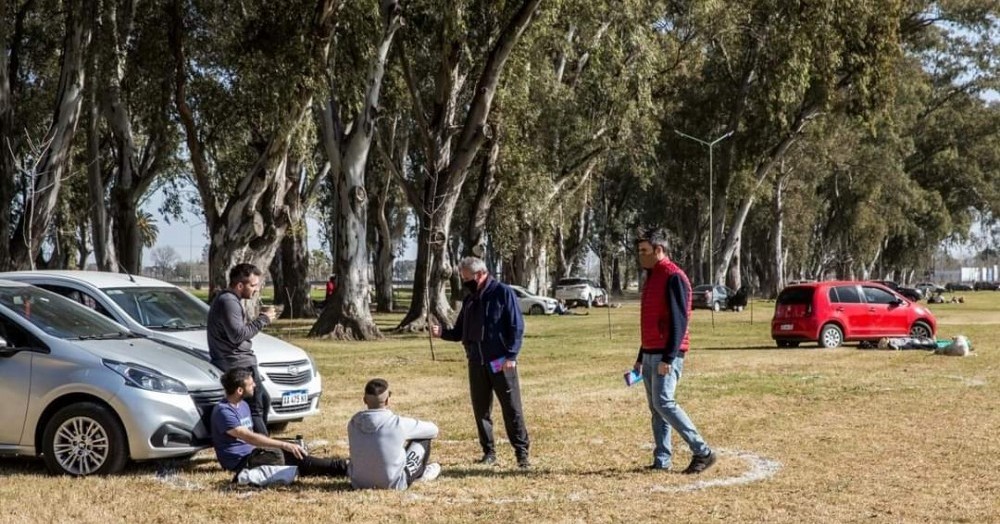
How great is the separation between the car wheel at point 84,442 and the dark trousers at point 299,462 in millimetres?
1038

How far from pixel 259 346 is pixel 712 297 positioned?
142ft

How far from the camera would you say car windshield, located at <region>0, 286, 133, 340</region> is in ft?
34.2

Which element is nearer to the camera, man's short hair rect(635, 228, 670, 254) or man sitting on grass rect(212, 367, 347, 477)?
man sitting on grass rect(212, 367, 347, 477)

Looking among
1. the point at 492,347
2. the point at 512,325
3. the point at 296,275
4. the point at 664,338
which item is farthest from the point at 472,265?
the point at 296,275

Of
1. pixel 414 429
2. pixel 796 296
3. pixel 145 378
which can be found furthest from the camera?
pixel 796 296

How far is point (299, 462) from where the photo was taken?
32.1 ft

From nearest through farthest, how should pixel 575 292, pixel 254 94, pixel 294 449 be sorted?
pixel 294 449, pixel 254 94, pixel 575 292

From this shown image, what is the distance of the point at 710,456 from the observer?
10023 millimetres

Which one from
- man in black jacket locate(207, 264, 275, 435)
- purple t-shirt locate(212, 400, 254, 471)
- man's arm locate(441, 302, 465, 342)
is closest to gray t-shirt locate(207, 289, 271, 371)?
man in black jacket locate(207, 264, 275, 435)

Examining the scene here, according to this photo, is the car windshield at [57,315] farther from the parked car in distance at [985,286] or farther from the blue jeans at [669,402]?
the parked car in distance at [985,286]

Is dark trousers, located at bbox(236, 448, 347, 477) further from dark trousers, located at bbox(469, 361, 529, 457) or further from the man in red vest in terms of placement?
the man in red vest

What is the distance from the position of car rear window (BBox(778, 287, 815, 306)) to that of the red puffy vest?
17.8 m

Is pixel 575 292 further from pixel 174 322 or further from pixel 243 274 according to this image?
pixel 243 274

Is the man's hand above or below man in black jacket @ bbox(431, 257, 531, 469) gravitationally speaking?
below
